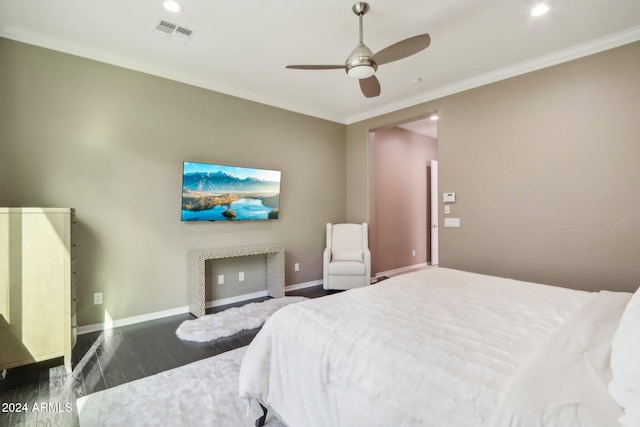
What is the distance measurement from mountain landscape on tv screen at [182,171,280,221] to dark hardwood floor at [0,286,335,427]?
133 centimetres

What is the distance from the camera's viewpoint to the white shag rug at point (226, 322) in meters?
2.83

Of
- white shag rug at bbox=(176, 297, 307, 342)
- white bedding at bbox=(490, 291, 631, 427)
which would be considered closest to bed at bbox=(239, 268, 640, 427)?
white bedding at bbox=(490, 291, 631, 427)

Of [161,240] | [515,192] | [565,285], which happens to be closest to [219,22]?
[161,240]

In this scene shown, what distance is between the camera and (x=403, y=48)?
2.19 m

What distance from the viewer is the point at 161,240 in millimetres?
3369

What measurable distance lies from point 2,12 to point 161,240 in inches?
92.0

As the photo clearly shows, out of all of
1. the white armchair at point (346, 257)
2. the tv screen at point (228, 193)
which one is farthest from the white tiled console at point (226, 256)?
the white armchair at point (346, 257)

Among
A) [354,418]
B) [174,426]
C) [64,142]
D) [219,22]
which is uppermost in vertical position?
[219,22]

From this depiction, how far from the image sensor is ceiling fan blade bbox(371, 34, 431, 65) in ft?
6.82

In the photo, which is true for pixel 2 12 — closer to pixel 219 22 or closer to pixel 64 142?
pixel 64 142

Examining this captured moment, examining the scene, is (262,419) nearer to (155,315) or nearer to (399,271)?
(155,315)

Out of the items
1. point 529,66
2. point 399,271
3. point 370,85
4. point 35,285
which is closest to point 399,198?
point 399,271

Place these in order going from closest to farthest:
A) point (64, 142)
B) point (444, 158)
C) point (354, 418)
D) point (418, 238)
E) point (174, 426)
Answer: point (354, 418) < point (174, 426) < point (64, 142) < point (444, 158) < point (418, 238)

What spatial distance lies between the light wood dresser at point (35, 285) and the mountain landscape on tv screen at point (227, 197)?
1270 mm
